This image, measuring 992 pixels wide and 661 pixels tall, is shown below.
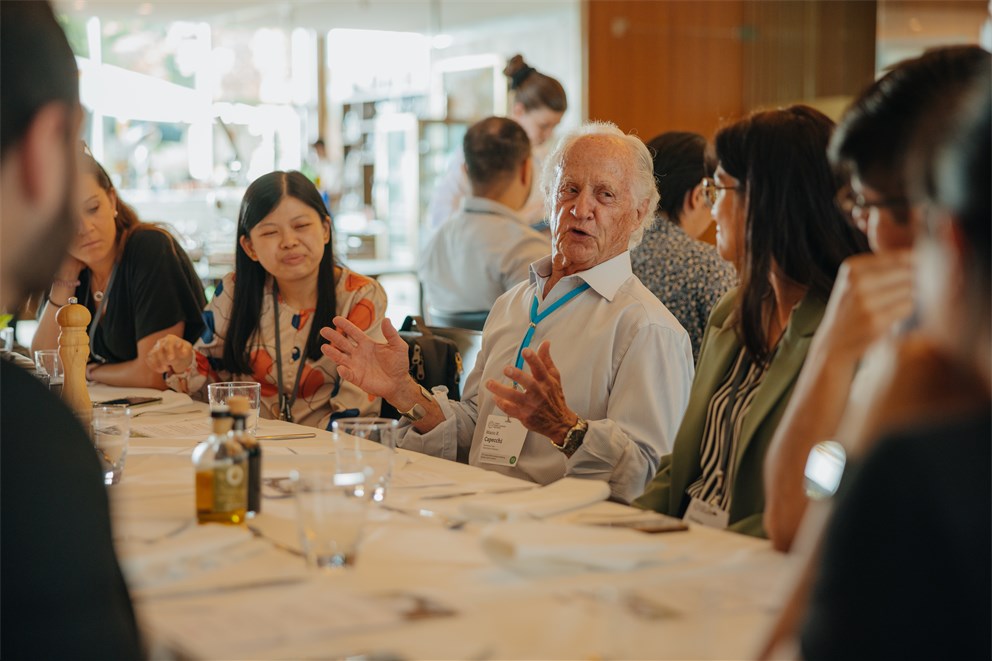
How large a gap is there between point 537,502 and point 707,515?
45 cm

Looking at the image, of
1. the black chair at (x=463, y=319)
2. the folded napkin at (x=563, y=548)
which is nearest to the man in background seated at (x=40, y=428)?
the folded napkin at (x=563, y=548)

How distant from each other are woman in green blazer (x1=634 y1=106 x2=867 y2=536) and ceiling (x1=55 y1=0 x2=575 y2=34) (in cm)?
752

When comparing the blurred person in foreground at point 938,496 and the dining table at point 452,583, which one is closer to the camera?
the blurred person in foreground at point 938,496

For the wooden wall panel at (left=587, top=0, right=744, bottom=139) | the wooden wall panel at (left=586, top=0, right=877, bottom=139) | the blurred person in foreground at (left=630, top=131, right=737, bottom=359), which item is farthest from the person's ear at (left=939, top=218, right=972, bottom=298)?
the wooden wall panel at (left=586, top=0, right=877, bottom=139)

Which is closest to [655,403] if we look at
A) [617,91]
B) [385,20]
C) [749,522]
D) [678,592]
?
[749,522]

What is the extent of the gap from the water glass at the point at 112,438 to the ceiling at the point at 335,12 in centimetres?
746

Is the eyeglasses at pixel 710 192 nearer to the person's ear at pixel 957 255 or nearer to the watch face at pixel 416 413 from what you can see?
the watch face at pixel 416 413

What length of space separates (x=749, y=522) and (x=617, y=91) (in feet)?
22.8

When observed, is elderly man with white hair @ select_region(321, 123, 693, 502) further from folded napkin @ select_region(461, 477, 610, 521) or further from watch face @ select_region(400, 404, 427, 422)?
folded napkin @ select_region(461, 477, 610, 521)

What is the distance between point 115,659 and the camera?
946mm

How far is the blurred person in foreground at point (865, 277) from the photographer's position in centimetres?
126

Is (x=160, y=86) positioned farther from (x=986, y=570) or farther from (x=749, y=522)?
(x=986, y=570)

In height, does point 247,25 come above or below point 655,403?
above

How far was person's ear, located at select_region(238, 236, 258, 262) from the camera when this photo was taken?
10.3 ft
